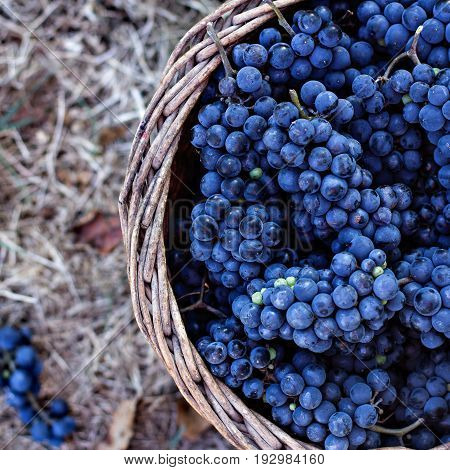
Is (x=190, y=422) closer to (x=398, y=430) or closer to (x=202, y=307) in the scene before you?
(x=202, y=307)

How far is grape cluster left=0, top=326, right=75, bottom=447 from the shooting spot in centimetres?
154

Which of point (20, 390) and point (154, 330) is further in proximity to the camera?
point (20, 390)

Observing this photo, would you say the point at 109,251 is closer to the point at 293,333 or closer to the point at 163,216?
the point at 163,216

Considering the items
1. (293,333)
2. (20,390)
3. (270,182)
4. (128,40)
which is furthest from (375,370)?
(128,40)

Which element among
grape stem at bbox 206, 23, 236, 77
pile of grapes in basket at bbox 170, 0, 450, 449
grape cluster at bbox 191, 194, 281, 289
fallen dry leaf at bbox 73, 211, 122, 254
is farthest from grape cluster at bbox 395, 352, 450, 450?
fallen dry leaf at bbox 73, 211, 122, 254

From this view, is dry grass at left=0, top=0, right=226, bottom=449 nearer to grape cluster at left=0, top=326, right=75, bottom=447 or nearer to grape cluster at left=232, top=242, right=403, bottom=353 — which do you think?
grape cluster at left=0, top=326, right=75, bottom=447

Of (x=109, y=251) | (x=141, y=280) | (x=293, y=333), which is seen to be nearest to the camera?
(x=293, y=333)

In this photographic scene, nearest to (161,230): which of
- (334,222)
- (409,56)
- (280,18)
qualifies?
(334,222)

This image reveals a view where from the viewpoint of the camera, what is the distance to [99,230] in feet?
5.49

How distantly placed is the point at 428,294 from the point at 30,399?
1112 millimetres

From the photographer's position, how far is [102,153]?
1.69 meters

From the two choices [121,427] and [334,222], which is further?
[121,427]
